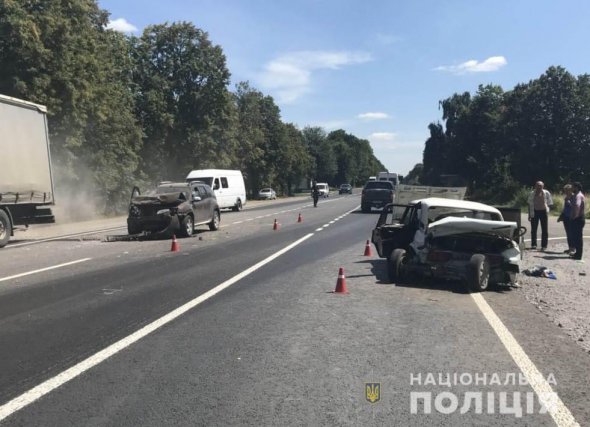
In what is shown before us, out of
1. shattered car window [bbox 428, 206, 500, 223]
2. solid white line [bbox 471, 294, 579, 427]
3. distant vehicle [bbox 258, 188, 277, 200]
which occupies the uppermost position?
shattered car window [bbox 428, 206, 500, 223]

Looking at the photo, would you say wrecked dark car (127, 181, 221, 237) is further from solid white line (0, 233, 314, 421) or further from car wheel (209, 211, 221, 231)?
solid white line (0, 233, 314, 421)

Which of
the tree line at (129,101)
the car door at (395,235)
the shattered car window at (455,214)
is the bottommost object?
the car door at (395,235)

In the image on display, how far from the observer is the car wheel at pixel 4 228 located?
15602mm

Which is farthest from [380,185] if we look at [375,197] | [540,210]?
[540,210]

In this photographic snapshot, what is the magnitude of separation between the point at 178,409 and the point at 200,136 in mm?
48033

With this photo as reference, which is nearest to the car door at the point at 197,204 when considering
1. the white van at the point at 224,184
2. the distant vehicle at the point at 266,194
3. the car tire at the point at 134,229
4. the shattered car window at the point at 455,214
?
the car tire at the point at 134,229

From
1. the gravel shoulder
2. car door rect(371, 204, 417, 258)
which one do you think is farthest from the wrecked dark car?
the gravel shoulder

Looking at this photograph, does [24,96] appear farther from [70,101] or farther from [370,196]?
[370,196]

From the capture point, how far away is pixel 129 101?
42.5 m

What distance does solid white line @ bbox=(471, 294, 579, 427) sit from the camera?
3.92m

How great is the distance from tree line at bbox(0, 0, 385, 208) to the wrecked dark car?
12.6 m

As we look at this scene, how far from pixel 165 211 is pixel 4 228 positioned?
450cm

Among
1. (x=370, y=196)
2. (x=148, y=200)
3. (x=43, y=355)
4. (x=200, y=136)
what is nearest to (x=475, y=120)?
(x=200, y=136)

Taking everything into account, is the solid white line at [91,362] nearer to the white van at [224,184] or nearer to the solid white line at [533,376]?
the solid white line at [533,376]
